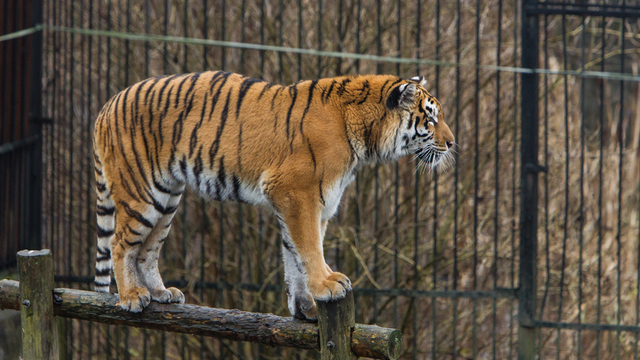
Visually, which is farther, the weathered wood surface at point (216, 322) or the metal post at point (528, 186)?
the metal post at point (528, 186)

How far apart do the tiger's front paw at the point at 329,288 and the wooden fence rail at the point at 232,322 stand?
3 cm

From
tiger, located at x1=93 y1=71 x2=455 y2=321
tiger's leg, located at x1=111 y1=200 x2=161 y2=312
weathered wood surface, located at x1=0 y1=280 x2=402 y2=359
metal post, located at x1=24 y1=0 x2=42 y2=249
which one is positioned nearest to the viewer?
weathered wood surface, located at x1=0 y1=280 x2=402 y2=359

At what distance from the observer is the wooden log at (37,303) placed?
3764mm

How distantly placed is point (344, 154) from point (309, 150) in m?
0.17

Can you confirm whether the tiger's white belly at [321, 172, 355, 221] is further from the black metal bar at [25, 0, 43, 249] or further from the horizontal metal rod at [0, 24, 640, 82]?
the black metal bar at [25, 0, 43, 249]

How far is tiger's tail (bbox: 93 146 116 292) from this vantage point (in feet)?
13.5

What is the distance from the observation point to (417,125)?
379cm

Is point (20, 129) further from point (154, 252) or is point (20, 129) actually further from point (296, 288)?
point (296, 288)

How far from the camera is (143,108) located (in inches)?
155

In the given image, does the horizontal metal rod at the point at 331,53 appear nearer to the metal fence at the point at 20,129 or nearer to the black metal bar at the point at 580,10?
the black metal bar at the point at 580,10

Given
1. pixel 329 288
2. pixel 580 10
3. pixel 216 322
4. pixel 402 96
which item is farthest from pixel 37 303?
pixel 580 10

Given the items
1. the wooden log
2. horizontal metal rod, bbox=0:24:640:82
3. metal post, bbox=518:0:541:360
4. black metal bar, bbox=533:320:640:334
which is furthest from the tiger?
black metal bar, bbox=533:320:640:334

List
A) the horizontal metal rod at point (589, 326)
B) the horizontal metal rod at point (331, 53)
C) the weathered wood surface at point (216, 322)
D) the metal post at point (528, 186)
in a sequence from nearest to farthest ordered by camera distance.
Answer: the weathered wood surface at point (216, 322) → the horizontal metal rod at point (331, 53) → the horizontal metal rod at point (589, 326) → the metal post at point (528, 186)

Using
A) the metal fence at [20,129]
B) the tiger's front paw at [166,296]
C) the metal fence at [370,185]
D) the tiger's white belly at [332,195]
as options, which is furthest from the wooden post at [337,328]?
the metal fence at [20,129]
